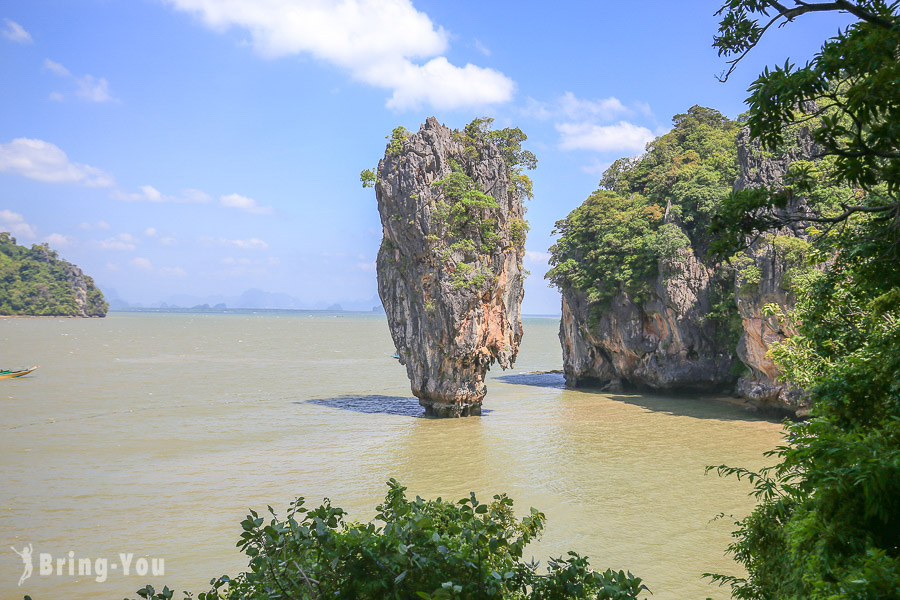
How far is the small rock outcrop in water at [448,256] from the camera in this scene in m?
24.1

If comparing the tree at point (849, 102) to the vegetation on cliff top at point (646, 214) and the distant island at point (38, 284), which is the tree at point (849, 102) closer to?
the vegetation on cliff top at point (646, 214)

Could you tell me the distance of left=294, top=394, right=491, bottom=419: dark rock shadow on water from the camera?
2702 centimetres

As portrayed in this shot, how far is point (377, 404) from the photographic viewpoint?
1145 inches

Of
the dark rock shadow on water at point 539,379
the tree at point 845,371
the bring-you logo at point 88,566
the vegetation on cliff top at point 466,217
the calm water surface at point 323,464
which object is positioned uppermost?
the vegetation on cliff top at point 466,217

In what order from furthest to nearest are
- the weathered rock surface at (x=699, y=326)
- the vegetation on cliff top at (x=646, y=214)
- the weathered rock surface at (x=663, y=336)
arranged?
the vegetation on cliff top at (x=646, y=214) → the weathered rock surface at (x=663, y=336) → the weathered rock surface at (x=699, y=326)

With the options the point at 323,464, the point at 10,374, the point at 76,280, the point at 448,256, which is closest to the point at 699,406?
the point at 448,256

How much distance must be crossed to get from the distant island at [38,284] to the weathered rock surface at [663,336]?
109930 mm

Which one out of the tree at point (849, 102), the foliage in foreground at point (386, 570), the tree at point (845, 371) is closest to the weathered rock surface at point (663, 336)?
the tree at point (845, 371)

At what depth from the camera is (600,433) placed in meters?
23.0

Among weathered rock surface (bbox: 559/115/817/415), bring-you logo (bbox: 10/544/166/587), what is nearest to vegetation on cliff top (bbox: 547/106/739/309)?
weathered rock surface (bbox: 559/115/817/415)

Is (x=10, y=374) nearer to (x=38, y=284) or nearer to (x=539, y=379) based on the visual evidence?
(x=539, y=379)

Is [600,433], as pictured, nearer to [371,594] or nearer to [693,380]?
[693,380]

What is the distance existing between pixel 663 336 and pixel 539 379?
11.3 meters

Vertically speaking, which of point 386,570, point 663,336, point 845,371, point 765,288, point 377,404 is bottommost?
point 377,404
